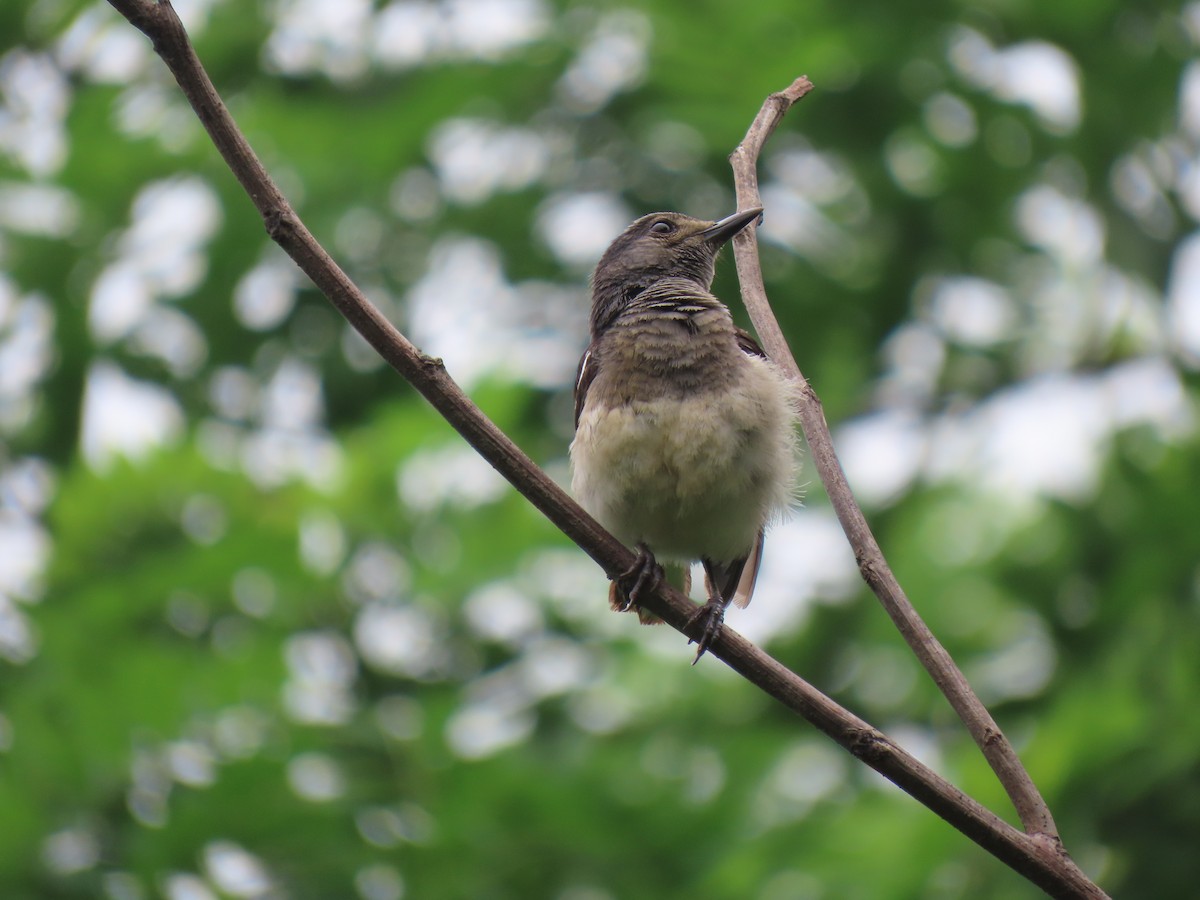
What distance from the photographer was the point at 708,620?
124 inches

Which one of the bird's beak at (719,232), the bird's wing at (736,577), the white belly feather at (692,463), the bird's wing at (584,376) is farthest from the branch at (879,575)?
the bird's wing at (736,577)

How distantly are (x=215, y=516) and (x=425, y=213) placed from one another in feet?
12.3

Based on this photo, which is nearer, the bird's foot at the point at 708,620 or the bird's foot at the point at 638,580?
the bird's foot at the point at 708,620

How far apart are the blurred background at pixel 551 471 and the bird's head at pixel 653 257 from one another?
1535 millimetres

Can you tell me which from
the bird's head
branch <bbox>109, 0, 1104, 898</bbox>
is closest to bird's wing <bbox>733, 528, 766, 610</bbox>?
the bird's head

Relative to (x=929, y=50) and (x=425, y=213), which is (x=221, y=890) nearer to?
(x=425, y=213)

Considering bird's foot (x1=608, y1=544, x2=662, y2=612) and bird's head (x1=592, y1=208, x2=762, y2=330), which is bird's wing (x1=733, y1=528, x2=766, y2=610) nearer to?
bird's head (x1=592, y1=208, x2=762, y2=330)

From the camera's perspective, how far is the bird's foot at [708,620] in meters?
2.80

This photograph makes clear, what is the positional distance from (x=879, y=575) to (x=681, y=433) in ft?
5.14

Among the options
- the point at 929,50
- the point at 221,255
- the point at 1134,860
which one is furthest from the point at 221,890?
the point at 929,50

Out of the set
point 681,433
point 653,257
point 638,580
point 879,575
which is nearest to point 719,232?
point 653,257

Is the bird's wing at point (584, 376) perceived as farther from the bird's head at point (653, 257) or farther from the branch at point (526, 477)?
the branch at point (526, 477)

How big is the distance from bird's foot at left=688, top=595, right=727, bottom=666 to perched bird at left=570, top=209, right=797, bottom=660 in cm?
37

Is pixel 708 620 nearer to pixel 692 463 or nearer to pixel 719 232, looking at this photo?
pixel 692 463
